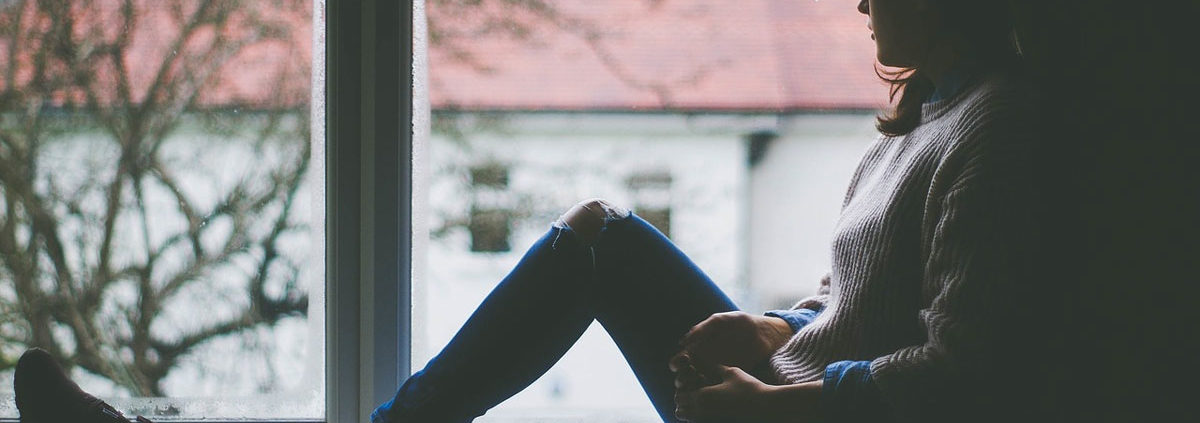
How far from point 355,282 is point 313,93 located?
27 cm

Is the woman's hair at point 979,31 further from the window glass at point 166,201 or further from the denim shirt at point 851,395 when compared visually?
the window glass at point 166,201

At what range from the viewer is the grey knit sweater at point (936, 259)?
753 mm

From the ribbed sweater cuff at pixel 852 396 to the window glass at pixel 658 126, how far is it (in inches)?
18.7

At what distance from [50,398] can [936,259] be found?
90 cm

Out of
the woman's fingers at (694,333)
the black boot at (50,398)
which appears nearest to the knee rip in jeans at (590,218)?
the woman's fingers at (694,333)

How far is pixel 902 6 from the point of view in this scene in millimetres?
927

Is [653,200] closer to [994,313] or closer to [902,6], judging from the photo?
[902,6]

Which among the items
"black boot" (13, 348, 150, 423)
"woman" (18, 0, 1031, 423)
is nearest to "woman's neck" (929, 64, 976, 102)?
"woman" (18, 0, 1031, 423)

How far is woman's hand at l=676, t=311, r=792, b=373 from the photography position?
98 cm

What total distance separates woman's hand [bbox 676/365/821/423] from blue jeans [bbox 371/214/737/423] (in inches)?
3.8

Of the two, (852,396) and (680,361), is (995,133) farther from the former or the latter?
(680,361)

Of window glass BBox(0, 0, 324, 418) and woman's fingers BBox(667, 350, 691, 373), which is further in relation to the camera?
window glass BBox(0, 0, 324, 418)

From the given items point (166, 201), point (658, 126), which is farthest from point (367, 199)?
point (658, 126)

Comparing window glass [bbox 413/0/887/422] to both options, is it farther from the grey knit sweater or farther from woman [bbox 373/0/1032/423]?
the grey knit sweater
